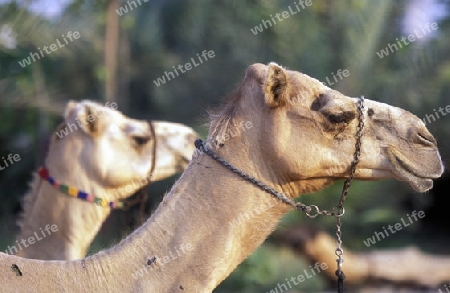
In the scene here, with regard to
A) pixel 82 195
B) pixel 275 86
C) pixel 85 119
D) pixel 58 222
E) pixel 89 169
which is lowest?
pixel 275 86

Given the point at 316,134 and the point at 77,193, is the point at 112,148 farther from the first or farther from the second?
the point at 316,134

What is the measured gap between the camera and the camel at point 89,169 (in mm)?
6145

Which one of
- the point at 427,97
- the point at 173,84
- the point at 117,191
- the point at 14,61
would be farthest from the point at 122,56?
the point at 117,191

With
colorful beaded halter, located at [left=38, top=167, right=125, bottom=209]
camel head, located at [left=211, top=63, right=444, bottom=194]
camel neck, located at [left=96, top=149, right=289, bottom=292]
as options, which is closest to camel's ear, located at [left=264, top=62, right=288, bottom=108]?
camel head, located at [left=211, top=63, right=444, bottom=194]

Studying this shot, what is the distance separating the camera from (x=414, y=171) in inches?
141

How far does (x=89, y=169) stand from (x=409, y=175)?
3460 millimetres

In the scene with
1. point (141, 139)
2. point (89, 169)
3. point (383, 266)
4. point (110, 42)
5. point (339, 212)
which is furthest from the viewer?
point (110, 42)

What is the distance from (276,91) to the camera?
3547 mm

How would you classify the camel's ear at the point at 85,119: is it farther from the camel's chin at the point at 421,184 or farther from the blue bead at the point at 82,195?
the camel's chin at the point at 421,184

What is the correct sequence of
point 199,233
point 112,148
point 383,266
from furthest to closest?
point 383,266
point 112,148
point 199,233

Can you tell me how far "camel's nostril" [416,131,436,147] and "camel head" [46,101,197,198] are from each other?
Result: 3.46 m

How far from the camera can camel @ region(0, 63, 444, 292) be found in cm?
329

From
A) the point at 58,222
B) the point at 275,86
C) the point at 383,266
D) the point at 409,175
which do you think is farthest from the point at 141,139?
the point at 383,266

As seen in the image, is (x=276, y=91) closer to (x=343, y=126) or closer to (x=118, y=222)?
(x=343, y=126)
